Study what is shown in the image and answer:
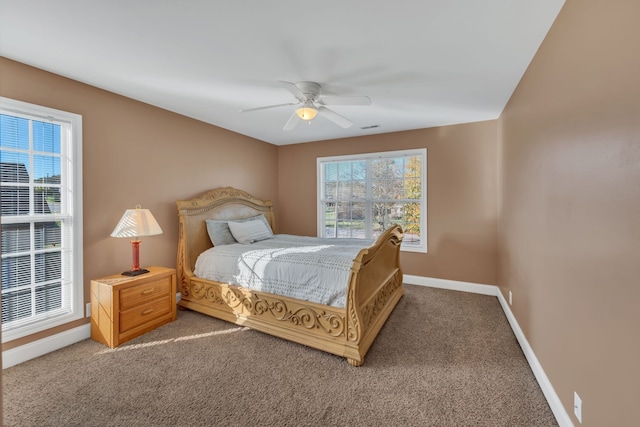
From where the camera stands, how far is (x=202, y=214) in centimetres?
380

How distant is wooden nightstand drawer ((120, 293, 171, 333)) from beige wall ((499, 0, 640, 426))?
11.0 feet

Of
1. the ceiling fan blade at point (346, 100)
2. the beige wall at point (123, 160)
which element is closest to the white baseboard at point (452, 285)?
the ceiling fan blade at point (346, 100)

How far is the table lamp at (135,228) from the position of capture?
275 cm

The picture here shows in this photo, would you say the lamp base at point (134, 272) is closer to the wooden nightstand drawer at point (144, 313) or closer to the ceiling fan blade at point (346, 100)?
the wooden nightstand drawer at point (144, 313)

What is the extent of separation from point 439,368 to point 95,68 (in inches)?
150

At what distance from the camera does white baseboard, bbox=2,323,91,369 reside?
91.1 inches

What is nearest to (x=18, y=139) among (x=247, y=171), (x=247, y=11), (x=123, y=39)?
(x=123, y=39)

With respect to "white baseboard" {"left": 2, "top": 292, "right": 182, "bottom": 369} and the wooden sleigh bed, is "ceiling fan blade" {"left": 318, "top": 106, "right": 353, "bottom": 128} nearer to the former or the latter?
the wooden sleigh bed

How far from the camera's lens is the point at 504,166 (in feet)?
11.0

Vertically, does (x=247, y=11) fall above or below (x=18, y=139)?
above

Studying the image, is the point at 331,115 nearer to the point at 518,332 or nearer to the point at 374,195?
the point at 374,195

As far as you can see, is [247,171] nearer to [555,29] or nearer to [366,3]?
[366,3]

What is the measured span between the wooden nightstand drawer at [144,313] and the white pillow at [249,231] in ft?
3.69

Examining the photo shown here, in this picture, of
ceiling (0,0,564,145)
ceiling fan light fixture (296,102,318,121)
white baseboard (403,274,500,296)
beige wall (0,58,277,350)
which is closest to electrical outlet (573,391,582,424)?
ceiling (0,0,564,145)
